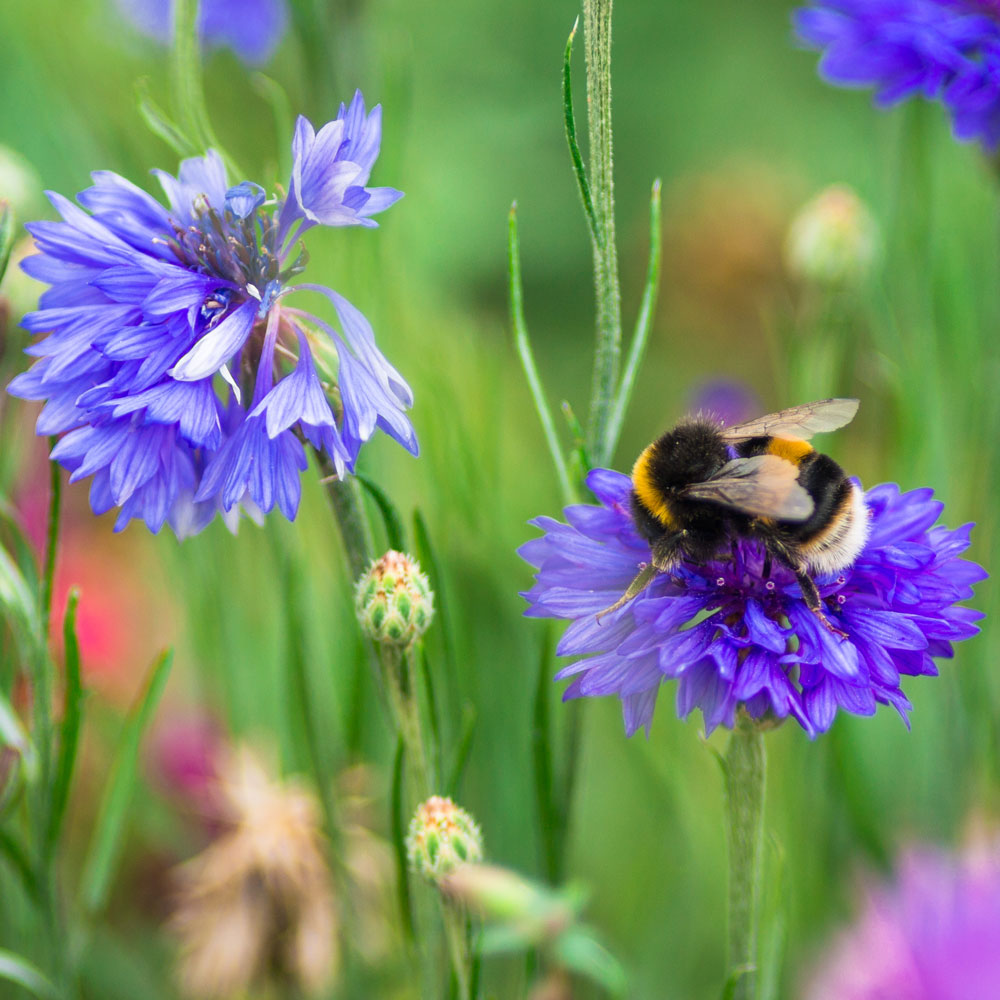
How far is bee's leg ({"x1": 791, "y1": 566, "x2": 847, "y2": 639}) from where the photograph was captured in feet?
1.30

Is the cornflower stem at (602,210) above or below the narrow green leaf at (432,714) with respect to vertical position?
above

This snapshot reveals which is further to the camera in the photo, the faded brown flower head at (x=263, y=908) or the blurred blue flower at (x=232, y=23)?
the blurred blue flower at (x=232, y=23)

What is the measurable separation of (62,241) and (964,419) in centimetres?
58

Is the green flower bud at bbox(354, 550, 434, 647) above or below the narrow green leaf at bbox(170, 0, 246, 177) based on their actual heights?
below

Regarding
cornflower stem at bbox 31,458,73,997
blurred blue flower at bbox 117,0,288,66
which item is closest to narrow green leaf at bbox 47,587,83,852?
cornflower stem at bbox 31,458,73,997

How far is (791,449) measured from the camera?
1.51 feet

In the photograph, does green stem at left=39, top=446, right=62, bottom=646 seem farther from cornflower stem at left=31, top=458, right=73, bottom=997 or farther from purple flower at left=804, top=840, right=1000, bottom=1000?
purple flower at left=804, top=840, right=1000, bottom=1000

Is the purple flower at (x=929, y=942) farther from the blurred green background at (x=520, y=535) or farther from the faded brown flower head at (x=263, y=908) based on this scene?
the faded brown flower head at (x=263, y=908)

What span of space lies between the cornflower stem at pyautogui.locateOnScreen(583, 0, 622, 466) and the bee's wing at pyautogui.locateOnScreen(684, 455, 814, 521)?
2.3 inches

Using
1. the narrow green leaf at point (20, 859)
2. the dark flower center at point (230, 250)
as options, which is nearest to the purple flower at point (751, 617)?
the dark flower center at point (230, 250)

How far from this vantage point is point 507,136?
1458 mm

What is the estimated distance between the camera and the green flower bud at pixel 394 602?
1.28ft

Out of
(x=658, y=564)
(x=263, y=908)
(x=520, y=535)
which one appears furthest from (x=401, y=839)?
(x=520, y=535)

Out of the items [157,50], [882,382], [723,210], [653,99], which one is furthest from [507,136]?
[882,382]
